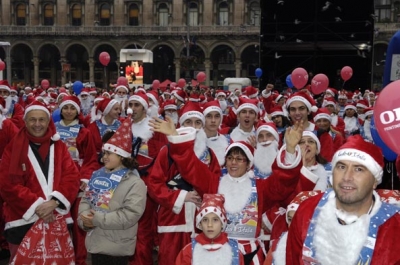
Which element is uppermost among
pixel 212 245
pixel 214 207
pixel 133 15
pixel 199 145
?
pixel 133 15

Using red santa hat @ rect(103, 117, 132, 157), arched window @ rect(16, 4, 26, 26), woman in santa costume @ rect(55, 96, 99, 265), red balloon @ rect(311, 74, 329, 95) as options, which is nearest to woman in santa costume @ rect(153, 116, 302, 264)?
red santa hat @ rect(103, 117, 132, 157)

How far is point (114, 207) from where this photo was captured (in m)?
4.27

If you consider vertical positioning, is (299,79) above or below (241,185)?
above

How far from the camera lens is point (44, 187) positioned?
4.47m

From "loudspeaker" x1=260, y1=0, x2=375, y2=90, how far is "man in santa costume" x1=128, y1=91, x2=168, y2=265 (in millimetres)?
8709

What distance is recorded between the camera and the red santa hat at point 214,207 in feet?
11.9

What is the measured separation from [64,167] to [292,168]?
196 centimetres

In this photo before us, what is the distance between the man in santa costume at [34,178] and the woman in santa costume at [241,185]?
44.3 inches

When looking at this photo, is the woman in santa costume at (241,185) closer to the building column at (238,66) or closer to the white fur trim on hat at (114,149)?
the white fur trim on hat at (114,149)

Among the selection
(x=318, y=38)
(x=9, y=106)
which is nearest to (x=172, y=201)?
(x=9, y=106)

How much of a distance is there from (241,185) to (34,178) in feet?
5.47

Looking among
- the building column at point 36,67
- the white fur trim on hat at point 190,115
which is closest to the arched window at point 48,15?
the building column at point 36,67

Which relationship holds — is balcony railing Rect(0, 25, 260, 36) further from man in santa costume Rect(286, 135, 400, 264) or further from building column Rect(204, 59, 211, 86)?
man in santa costume Rect(286, 135, 400, 264)

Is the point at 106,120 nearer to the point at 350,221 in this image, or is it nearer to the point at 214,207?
the point at 214,207
